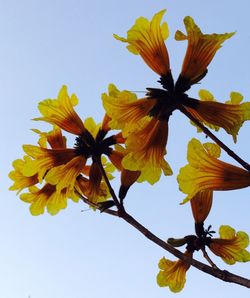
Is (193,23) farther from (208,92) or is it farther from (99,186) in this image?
(99,186)

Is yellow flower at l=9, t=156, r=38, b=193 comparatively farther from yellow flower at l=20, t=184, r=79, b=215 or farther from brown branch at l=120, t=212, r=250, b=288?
brown branch at l=120, t=212, r=250, b=288

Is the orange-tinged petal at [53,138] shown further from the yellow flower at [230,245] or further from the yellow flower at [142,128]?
the yellow flower at [230,245]

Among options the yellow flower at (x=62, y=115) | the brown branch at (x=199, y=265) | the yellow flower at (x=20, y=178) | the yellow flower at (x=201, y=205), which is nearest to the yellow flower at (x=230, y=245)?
the yellow flower at (x=201, y=205)

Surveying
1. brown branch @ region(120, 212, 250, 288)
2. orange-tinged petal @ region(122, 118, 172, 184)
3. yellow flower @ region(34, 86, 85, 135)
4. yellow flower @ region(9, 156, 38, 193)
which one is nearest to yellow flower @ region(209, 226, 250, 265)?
orange-tinged petal @ region(122, 118, 172, 184)

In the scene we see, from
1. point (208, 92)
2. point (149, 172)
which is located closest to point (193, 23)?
point (208, 92)

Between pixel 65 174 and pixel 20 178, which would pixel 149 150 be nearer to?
pixel 65 174

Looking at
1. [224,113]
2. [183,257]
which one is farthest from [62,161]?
[183,257]
